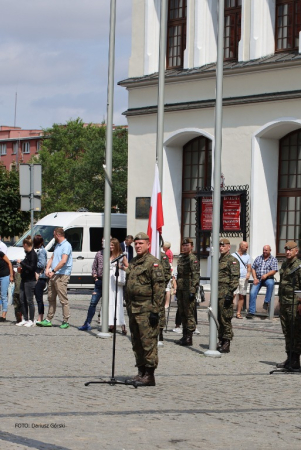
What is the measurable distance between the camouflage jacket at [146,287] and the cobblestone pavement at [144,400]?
96 centimetres

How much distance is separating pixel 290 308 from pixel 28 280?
7.02 metres

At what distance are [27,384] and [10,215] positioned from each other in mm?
45337

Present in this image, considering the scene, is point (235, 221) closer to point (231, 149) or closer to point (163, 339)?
point (231, 149)

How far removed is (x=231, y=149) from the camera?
27156 mm

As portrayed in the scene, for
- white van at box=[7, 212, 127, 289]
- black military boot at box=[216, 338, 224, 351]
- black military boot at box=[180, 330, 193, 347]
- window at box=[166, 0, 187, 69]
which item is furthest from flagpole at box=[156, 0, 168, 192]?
white van at box=[7, 212, 127, 289]

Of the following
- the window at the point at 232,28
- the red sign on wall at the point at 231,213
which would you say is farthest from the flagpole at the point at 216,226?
the window at the point at 232,28

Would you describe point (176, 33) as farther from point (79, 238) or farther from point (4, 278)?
point (4, 278)

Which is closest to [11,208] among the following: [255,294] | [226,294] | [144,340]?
[255,294]

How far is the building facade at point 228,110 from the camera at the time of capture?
26.3 metres

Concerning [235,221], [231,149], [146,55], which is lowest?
[235,221]

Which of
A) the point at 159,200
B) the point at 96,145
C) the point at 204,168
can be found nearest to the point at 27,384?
the point at 159,200

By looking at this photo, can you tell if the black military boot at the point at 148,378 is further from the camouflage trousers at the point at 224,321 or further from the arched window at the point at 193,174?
the arched window at the point at 193,174

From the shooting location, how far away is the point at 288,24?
26422 millimetres

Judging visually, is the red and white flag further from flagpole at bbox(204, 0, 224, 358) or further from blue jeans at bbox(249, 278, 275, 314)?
blue jeans at bbox(249, 278, 275, 314)
